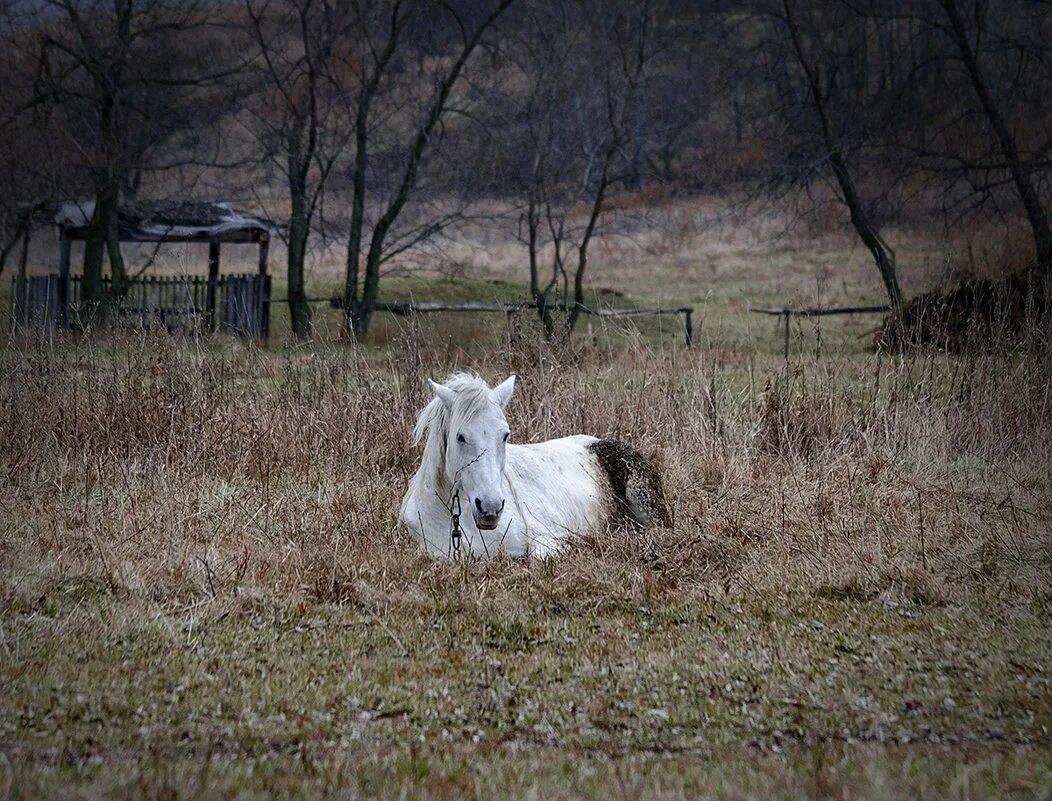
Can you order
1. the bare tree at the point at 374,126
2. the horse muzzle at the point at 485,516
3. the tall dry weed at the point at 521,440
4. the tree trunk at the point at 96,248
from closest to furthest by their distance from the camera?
the tall dry weed at the point at 521,440 → the horse muzzle at the point at 485,516 → the bare tree at the point at 374,126 → the tree trunk at the point at 96,248

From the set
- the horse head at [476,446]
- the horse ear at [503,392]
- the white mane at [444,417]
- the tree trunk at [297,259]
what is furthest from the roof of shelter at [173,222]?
the horse head at [476,446]

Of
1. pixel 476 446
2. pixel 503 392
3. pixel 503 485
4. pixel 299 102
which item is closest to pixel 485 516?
pixel 476 446

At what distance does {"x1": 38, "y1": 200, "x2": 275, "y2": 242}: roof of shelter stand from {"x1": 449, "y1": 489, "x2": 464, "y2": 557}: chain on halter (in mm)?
16861

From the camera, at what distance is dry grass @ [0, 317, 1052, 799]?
3689 millimetres

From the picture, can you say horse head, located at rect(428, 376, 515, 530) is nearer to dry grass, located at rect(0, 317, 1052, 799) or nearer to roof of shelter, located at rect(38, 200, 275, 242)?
dry grass, located at rect(0, 317, 1052, 799)

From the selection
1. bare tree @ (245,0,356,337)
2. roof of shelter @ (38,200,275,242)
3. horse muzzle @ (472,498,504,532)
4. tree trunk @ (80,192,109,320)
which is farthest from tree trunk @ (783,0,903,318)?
horse muzzle @ (472,498,504,532)

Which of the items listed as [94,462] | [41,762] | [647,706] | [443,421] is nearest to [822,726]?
[647,706]

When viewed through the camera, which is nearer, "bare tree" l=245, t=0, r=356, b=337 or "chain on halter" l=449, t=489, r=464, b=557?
"chain on halter" l=449, t=489, r=464, b=557

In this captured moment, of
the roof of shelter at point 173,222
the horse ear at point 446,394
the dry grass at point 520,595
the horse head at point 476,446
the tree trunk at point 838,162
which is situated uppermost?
the tree trunk at point 838,162

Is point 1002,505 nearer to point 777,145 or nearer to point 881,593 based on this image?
point 881,593

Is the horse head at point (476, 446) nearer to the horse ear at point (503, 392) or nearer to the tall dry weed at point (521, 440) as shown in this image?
the horse ear at point (503, 392)

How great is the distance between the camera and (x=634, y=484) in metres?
7.38

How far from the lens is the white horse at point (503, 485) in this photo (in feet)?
20.6

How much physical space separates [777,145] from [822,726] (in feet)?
82.7
